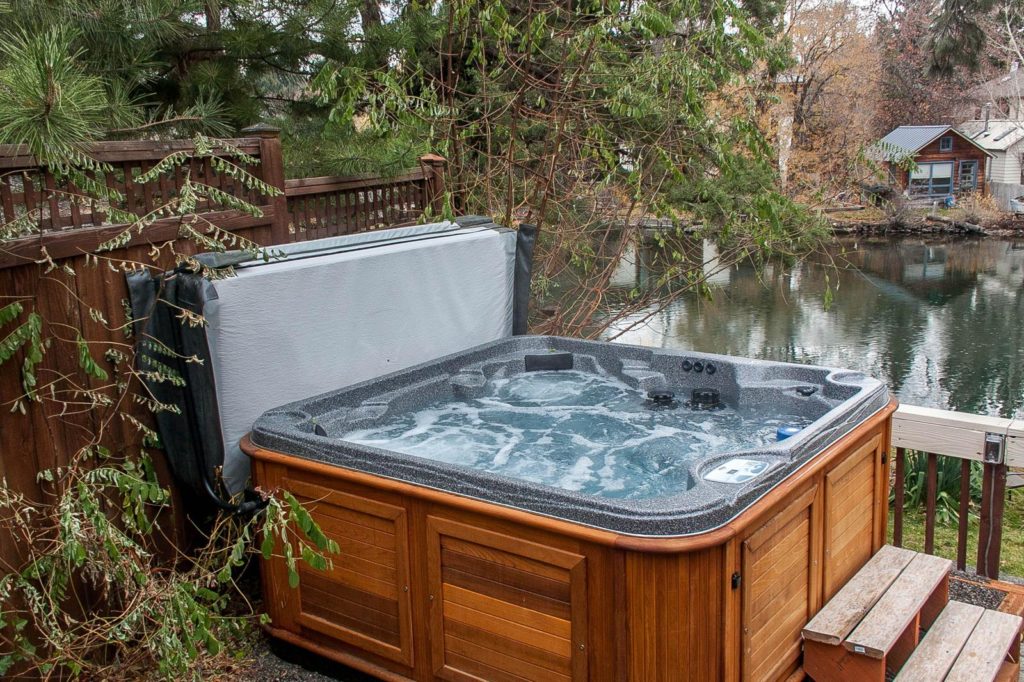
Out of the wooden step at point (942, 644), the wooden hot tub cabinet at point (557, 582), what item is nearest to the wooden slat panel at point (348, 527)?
the wooden hot tub cabinet at point (557, 582)

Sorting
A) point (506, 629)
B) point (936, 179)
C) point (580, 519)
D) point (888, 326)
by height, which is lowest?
point (888, 326)

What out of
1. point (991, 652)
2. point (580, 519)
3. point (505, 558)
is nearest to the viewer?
point (580, 519)

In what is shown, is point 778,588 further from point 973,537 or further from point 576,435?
point 973,537

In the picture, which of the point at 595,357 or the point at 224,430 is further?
the point at 595,357

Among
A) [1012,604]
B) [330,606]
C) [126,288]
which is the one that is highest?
[126,288]

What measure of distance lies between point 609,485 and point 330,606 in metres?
0.97

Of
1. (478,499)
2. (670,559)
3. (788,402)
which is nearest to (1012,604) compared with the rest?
(788,402)

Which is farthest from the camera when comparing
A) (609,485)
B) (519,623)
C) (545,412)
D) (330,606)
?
(545,412)

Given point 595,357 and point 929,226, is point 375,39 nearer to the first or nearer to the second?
point 595,357

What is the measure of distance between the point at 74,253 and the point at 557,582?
165 centimetres

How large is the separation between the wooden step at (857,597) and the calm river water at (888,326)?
4.65 metres

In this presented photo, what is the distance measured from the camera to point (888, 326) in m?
11.4

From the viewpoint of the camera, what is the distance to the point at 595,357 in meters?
4.00

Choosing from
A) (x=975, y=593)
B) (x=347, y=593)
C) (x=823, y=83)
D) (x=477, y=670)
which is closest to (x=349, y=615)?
(x=347, y=593)
